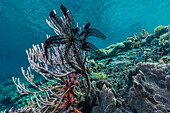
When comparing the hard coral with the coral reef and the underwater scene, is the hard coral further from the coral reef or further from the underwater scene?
the coral reef

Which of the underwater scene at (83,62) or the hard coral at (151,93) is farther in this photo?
the underwater scene at (83,62)

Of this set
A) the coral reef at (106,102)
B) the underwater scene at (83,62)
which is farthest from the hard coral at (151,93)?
the coral reef at (106,102)

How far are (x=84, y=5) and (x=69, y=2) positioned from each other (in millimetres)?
3996

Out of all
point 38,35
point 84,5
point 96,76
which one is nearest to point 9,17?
point 38,35

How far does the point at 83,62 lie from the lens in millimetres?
1862

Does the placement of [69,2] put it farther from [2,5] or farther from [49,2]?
[2,5]

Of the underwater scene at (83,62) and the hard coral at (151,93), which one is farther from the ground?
the underwater scene at (83,62)

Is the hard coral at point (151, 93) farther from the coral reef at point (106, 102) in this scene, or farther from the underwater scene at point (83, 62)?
the coral reef at point (106, 102)

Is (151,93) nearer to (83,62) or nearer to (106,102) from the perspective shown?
(106,102)

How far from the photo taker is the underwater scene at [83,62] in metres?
1.63

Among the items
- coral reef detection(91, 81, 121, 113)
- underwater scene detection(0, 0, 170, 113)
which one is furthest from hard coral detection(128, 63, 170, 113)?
coral reef detection(91, 81, 121, 113)

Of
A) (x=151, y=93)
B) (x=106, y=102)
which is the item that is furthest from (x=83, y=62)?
(x=151, y=93)

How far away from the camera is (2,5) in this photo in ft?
60.3

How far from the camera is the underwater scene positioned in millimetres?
1626
